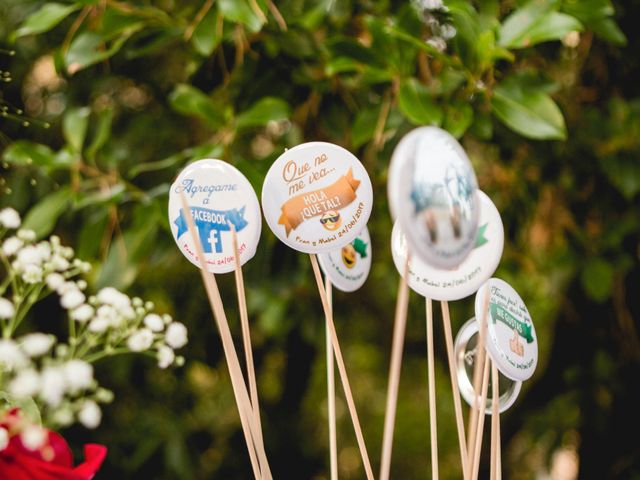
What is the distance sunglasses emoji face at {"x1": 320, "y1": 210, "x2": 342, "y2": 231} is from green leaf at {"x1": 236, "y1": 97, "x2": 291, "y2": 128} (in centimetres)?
35

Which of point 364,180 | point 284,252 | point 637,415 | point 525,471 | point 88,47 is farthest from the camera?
point 525,471

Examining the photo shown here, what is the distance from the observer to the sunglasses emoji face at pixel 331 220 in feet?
2.17

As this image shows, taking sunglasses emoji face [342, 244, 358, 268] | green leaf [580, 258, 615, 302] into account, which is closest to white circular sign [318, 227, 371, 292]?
sunglasses emoji face [342, 244, 358, 268]

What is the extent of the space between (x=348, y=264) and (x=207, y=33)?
0.41m

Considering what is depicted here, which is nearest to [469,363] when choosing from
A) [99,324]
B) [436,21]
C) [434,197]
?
[434,197]

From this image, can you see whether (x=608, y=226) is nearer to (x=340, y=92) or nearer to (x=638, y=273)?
(x=638, y=273)

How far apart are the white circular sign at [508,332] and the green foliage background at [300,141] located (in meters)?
0.28

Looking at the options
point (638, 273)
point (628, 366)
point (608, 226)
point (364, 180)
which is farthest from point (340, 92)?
point (628, 366)

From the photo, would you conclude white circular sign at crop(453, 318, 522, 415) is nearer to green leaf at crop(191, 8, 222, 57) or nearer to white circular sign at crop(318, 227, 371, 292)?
white circular sign at crop(318, 227, 371, 292)

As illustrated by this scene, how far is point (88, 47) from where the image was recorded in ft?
3.25

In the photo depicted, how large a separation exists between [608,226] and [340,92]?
64cm

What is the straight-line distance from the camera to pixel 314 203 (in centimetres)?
67

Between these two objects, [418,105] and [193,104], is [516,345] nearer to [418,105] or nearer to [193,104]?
[418,105]

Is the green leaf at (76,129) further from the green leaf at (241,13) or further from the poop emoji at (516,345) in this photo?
the poop emoji at (516,345)
